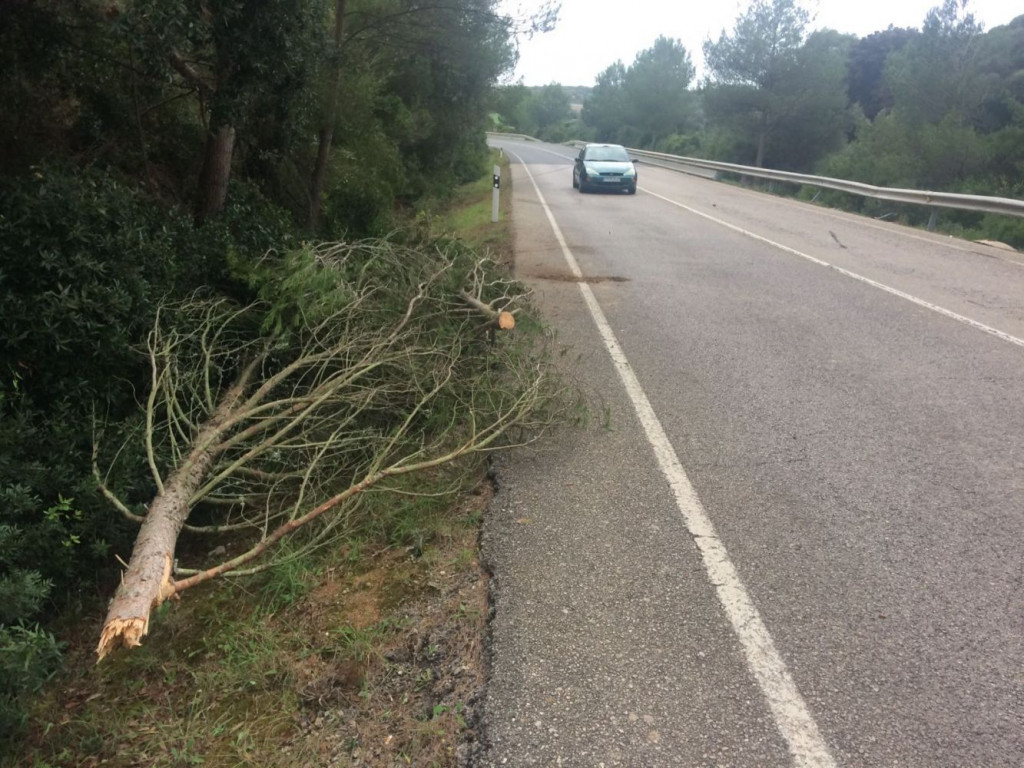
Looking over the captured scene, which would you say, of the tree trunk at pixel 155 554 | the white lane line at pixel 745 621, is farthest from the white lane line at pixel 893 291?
the tree trunk at pixel 155 554

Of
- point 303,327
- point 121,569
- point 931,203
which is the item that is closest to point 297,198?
Result: point 303,327

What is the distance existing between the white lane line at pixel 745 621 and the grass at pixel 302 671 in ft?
3.72

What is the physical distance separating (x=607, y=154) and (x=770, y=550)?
20.7 meters

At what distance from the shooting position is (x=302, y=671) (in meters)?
2.93

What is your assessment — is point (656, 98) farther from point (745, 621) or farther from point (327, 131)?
point (745, 621)

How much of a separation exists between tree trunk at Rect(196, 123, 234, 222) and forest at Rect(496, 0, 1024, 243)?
14.9m

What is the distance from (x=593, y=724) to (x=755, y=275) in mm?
8290

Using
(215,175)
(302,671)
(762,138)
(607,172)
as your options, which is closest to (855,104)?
(762,138)

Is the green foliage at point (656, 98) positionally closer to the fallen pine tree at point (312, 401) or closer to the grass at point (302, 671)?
the fallen pine tree at point (312, 401)

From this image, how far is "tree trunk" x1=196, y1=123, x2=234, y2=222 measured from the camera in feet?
25.2

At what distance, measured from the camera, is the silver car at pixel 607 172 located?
2109 cm

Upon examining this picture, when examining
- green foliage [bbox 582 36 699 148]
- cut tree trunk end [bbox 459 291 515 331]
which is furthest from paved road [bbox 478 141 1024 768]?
green foliage [bbox 582 36 699 148]

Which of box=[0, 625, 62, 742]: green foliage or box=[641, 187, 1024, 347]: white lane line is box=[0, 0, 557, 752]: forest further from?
box=[641, 187, 1024, 347]: white lane line

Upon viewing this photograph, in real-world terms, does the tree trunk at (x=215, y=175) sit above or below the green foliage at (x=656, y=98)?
below
